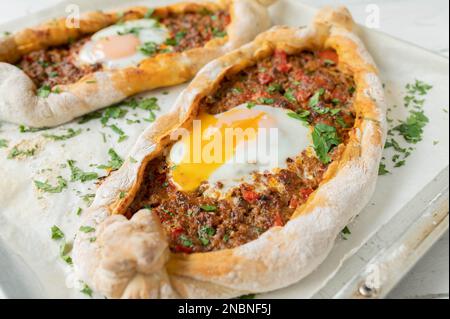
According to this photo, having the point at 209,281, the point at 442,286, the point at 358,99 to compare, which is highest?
the point at 358,99

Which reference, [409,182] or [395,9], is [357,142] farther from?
[395,9]

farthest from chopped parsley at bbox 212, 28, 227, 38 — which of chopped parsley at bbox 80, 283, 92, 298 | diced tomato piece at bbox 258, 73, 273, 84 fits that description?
chopped parsley at bbox 80, 283, 92, 298

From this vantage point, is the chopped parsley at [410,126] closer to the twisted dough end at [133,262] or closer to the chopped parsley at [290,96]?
the chopped parsley at [290,96]

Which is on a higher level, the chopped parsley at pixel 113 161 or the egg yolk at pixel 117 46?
the egg yolk at pixel 117 46

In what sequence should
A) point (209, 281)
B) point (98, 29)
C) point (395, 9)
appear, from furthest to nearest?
1. point (395, 9)
2. point (98, 29)
3. point (209, 281)

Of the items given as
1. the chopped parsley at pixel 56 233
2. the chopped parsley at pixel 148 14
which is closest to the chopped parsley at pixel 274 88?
the chopped parsley at pixel 148 14

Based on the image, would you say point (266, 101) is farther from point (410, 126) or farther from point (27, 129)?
point (27, 129)

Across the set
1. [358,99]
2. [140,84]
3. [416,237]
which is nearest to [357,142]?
[358,99]
